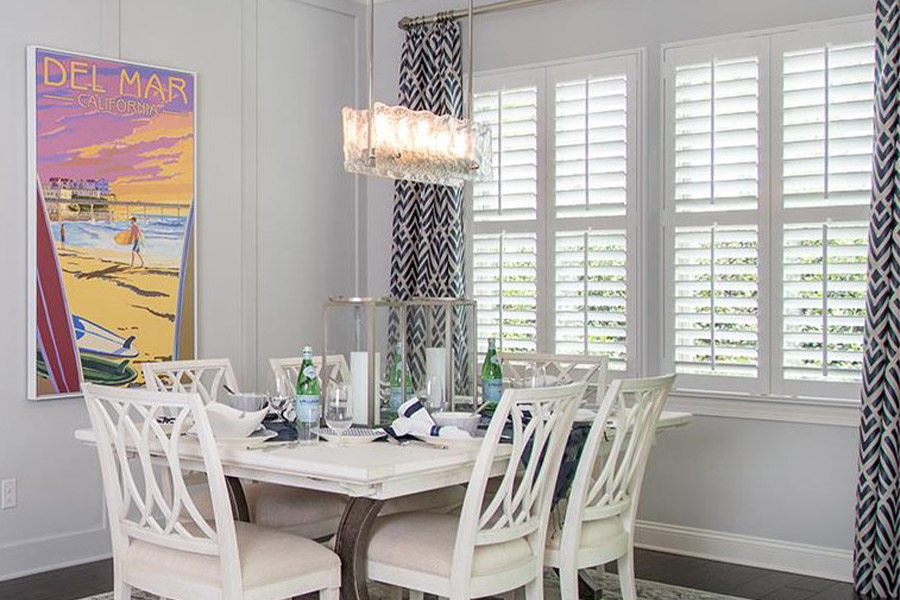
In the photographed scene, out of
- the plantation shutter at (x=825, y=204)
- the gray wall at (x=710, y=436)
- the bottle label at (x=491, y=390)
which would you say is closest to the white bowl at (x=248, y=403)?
the bottle label at (x=491, y=390)

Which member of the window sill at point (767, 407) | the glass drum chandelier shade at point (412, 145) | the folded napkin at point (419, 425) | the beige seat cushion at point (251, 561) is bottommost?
the beige seat cushion at point (251, 561)

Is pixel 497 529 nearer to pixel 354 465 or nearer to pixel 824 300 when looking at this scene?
pixel 354 465

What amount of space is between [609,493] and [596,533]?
0.45 feet

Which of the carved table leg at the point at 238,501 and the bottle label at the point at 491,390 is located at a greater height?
the bottle label at the point at 491,390

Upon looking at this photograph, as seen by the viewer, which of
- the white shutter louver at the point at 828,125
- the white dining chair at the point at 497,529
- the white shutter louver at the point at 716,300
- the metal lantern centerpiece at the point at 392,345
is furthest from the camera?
the white shutter louver at the point at 716,300

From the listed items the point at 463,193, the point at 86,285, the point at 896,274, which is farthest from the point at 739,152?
the point at 86,285

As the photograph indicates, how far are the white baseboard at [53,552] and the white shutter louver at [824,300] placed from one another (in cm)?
312

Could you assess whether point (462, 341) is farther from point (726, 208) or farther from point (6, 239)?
point (6, 239)

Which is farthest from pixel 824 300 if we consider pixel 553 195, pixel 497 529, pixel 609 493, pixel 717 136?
pixel 497 529

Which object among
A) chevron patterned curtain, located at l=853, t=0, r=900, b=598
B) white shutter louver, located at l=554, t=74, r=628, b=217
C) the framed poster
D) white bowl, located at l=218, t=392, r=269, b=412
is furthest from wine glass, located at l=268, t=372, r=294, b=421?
chevron patterned curtain, located at l=853, t=0, r=900, b=598

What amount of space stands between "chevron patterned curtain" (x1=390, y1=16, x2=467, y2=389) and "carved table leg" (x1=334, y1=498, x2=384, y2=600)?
2336mm

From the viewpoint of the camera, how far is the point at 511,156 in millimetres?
5652

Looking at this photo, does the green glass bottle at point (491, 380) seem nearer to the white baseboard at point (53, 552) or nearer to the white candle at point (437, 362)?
the white candle at point (437, 362)

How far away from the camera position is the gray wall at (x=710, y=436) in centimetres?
475
